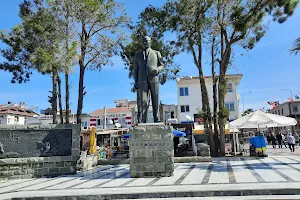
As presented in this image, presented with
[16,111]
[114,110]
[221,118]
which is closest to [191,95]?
[114,110]

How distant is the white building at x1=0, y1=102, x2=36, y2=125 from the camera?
3808 centimetres

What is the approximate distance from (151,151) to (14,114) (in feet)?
129

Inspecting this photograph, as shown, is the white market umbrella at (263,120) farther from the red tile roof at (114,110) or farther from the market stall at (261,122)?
the red tile roof at (114,110)

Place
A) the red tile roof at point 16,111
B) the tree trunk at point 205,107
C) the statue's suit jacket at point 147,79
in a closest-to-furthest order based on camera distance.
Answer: the statue's suit jacket at point 147,79 → the tree trunk at point 205,107 → the red tile roof at point 16,111

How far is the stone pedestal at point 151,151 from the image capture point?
7.00 m

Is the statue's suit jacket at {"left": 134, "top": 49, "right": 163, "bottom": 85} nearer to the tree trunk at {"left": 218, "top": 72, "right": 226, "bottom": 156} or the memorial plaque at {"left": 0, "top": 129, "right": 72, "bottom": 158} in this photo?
the memorial plaque at {"left": 0, "top": 129, "right": 72, "bottom": 158}

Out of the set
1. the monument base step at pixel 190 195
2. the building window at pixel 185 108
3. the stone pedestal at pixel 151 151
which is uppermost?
the building window at pixel 185 108

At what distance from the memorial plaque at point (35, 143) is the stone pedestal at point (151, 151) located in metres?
2.82

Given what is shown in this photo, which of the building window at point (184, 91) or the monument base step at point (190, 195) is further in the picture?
the building window at point (184, 91)

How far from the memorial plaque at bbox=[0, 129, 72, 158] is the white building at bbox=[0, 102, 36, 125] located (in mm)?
31741

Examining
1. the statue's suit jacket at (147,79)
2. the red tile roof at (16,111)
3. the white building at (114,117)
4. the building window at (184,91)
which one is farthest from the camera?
the red tile roof at (16,111)

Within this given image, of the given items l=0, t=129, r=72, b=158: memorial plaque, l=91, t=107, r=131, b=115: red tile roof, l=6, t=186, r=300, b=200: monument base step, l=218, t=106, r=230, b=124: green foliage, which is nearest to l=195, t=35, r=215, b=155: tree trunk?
l=218, t=106, r=230, b=124: green foliage

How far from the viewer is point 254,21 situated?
12.6 m

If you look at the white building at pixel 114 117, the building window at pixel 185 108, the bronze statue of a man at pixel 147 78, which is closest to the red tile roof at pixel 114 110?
the white building at pixel 114 117
